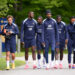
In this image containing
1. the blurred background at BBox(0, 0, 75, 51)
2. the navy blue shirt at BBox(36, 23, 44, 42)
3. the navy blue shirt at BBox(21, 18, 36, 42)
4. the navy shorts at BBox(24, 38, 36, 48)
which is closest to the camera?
the navy blue shirt at BBox(21, 18, 36, 42)

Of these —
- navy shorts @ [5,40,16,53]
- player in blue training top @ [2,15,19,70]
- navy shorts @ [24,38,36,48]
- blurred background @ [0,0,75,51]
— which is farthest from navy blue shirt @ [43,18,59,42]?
blurred background @ [0,0,75,51]

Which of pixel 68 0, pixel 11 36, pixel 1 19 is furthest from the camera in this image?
pixel 68 0

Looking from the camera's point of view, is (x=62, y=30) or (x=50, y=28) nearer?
(x=50, y=28)

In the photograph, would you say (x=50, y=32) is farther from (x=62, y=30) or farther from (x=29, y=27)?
(x=62, y=30)

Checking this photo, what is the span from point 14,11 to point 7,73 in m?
27.9

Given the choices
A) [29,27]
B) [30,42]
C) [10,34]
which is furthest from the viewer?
[30,42]

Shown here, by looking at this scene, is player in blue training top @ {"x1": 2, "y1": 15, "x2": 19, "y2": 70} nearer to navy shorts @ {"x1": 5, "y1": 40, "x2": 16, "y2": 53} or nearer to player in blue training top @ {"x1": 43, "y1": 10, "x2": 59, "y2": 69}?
navy shorts @ {"x1": 5, "y1": 40, "x2": 16, "y2": 53}

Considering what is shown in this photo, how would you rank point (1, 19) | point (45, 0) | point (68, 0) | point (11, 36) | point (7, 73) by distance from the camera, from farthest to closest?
point (68, 0) → point (45, 0) → point (1, 19) → point (11, 36) → point (7, 73)

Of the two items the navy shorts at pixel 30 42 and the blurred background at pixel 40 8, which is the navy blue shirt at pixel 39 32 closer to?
the navy shorts at pixel 30 42

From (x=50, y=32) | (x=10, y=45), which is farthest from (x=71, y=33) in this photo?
(x=10, y=45)

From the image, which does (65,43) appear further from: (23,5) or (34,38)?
(23,5)

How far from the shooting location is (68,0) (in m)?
46.6

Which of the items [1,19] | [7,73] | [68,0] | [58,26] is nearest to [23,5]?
[68,0]

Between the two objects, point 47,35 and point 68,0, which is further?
point 68,0
